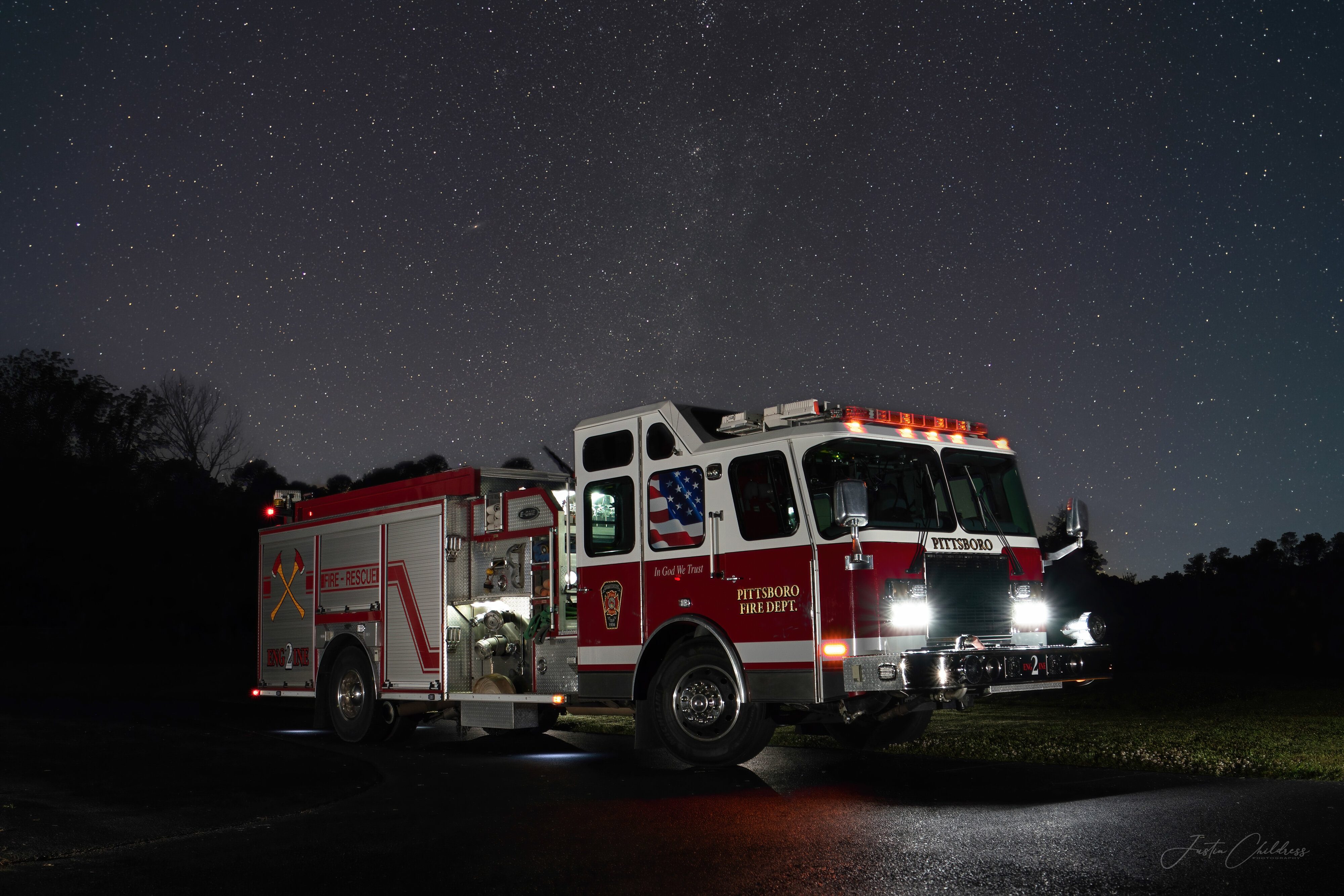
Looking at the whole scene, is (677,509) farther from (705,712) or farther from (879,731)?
(879,731)

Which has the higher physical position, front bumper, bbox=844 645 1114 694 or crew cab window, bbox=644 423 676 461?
crew cab window, bbox=644 423 676 461

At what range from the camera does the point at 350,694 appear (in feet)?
50.1

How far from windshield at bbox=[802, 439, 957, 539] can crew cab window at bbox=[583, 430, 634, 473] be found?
206cm

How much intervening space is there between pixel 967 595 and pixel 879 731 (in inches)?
96.3

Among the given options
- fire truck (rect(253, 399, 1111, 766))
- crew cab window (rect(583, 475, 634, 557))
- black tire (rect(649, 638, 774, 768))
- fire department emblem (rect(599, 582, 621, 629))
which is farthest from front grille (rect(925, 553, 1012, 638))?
fire department emblem (rect(599, 582, 621, 629))

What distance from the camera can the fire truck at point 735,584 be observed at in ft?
33.2

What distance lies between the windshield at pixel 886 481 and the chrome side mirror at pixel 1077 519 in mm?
1329

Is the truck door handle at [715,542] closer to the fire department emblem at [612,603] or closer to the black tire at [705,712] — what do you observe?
the black tire at [705,712]

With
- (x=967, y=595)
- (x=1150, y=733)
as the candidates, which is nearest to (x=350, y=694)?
(x=967, y=595)

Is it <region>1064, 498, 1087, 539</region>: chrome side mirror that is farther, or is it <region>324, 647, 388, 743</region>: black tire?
<region>324, 647, 388, 743</region>: black tire

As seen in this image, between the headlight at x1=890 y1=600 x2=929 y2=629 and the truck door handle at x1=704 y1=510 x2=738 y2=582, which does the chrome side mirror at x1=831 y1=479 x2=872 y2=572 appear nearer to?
the headlight at x1=890 y1=600 x2=929 y2=629

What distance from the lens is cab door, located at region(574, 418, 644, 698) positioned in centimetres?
1163

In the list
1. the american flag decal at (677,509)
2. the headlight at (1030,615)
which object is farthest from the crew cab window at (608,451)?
the headlight at (1030,615)

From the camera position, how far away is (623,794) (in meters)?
9.82
